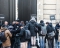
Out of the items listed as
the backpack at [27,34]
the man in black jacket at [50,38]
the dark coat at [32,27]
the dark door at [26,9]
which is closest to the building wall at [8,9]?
the dark door at [26,9]

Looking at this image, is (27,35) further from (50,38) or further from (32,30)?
(50,38)

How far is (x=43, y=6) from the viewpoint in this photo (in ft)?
52.0

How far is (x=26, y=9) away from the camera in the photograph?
18453 mm

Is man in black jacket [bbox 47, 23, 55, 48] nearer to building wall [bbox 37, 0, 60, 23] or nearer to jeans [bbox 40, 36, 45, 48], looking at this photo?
jeans [bbox 40, 36, 45, 48]

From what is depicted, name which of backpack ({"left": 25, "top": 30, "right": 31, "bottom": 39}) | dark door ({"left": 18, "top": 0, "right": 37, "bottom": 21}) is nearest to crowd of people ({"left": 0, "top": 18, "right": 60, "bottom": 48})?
backpack ({"left": 25, "top": 30, "right": 31, "bottom": 39})

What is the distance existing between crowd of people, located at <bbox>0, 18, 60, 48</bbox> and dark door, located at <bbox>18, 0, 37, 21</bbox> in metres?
4.94

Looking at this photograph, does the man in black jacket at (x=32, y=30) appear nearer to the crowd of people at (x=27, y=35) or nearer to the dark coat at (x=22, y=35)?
the crowd of people at (x=27, y=35)

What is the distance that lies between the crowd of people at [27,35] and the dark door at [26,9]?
4940 millimetres

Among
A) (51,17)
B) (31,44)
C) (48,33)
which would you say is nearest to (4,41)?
(31,44)

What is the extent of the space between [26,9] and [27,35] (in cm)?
700

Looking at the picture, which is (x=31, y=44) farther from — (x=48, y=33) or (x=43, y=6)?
(x=43, y=6)

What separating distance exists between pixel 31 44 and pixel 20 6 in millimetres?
6351

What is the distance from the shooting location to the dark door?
1828 cm

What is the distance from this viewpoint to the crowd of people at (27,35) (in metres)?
11.5
